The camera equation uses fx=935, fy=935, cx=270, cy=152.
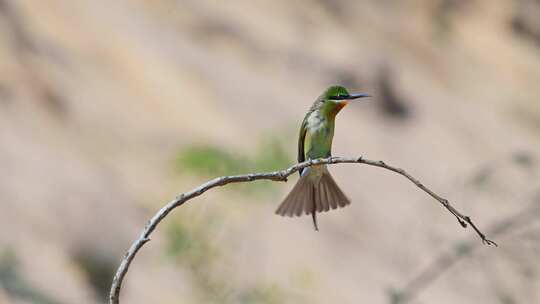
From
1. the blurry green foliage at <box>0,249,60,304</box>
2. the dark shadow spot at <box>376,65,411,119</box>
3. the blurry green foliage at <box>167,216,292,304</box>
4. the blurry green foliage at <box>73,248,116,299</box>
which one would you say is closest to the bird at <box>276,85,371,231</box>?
the blurry green foliage at <box>0,249,60,304</box>

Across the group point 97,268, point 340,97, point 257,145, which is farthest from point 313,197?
point 257,145

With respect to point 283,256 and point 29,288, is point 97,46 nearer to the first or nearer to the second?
point 283,256

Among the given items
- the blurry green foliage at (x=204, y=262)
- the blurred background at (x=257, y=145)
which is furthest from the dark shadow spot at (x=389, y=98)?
the blurry green foliage at (x=204, y=262)

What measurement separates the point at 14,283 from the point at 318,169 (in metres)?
3.03

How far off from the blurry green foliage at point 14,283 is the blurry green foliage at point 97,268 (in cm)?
57

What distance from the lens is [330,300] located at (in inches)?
287

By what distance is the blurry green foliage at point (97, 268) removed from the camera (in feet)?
19.5

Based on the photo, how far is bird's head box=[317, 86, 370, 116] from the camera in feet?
7.73

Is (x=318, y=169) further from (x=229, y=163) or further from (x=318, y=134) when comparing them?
(x=229, y=163)

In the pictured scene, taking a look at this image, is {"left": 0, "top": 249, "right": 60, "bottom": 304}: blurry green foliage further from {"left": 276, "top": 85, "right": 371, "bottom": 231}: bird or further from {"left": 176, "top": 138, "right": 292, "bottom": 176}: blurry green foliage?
{"left": 276, "top": 85, "right": 371, "bottom": 231}: bird

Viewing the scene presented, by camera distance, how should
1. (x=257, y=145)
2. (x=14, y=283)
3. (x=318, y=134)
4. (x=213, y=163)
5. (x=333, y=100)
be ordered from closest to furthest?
(x=333, y=100) → (x=318, y=134) → (x=14, y=283) → (x=213, y=163) → (x=257, y=145)

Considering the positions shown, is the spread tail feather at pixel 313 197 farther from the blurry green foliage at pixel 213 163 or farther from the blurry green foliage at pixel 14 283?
the blurry green foliage at pixel 213 163

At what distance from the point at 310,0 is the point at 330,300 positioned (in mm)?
4893

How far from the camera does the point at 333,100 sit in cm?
240
